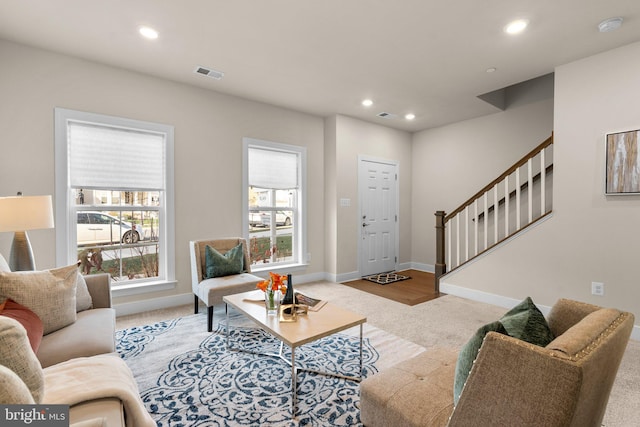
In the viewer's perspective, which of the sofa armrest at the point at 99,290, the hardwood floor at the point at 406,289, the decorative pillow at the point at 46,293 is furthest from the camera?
the hardwood floor at the point at 406,289

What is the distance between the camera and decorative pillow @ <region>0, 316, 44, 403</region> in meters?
0.90

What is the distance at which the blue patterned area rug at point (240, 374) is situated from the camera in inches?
70.6

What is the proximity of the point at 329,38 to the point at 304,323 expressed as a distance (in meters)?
2.45

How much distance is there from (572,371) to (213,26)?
3117mm

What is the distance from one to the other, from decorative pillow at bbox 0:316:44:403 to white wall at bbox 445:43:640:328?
4175mm

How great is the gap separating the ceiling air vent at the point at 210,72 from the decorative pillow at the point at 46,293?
2430mm

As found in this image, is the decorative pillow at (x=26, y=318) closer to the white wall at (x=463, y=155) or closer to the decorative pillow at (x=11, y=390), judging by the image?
the decorative pillow at (x=11, y=390)

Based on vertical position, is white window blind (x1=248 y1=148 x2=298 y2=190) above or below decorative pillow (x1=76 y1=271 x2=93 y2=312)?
above

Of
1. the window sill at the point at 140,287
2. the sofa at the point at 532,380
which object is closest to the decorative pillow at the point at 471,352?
the sofa at the point at 532,380

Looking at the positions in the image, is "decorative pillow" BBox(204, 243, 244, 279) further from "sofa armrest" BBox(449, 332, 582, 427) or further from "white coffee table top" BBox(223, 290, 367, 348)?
"sofa armrest" BBox(449, 332, 582, 427)

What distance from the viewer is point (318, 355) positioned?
98.1 inches

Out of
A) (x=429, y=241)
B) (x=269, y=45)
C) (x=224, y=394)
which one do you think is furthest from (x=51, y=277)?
(x=429, y=241)

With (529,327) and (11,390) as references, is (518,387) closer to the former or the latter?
(529,327)

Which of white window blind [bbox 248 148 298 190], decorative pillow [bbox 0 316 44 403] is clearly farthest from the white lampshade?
white window blind [bbox 248 148 298 190]
